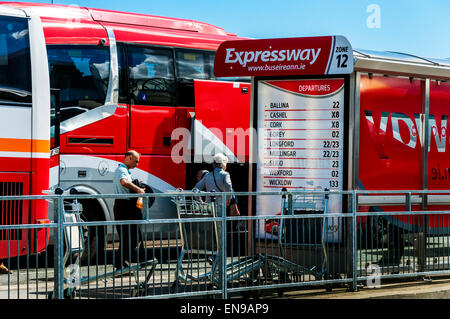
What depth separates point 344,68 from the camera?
909cm

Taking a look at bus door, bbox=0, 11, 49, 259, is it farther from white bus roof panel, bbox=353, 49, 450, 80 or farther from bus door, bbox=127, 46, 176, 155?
white bus roof panel, bbox=353, 49, 450, 80

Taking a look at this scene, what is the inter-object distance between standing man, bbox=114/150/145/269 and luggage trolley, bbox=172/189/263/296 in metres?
0.54

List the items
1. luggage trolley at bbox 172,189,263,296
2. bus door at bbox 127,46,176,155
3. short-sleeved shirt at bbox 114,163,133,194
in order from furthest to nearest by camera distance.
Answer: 1. bus door at bbox 127,46,176,155
2. short-sleeved shirt at bbox 114,163,133,194
3. luggage trolley at bbox 172,189,263,296

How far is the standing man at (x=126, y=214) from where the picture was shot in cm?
733

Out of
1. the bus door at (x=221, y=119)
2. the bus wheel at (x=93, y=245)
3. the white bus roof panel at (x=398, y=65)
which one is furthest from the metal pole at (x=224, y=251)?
the bus door at (x=221, y=119)

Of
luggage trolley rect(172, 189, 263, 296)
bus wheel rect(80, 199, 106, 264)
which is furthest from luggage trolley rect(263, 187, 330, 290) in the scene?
bus wheel rect(80, 199, 106, 264)

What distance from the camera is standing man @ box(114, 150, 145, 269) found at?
7.33m

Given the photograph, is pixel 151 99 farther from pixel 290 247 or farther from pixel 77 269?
pixel 77 269

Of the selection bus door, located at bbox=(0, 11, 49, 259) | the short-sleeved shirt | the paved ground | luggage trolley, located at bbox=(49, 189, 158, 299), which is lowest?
the paved ground

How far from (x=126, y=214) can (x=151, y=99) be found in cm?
435

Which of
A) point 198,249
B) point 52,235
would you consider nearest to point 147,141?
point 198,249

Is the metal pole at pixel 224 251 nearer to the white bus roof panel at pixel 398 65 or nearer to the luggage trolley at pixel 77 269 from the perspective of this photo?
the luggage trolley at pixel 77 269

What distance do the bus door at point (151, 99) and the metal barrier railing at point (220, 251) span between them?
405cm

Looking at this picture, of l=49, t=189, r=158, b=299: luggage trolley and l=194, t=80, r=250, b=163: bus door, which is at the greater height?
l=194, t=80, r=250, b=163: bus door
